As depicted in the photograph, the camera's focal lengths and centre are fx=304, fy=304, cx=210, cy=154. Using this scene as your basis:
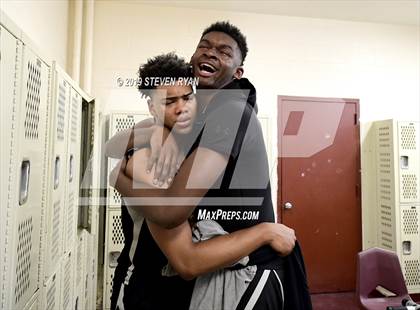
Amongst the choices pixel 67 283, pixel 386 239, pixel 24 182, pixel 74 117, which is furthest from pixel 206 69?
pixel 386 239

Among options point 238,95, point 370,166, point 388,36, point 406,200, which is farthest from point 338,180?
point 238,95

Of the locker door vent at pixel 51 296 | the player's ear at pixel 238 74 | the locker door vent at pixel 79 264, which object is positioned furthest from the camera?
the locker door vent at pixel 79 264

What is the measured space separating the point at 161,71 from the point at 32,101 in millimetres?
391

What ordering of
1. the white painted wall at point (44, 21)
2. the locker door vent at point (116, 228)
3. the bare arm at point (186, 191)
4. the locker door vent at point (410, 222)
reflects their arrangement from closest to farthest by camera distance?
1. the bare arm at point (186, 191)
2. the white painted wall at point (44, 21)
3. the locker door vent at point (116, 228)
4. the locker door vent at point (410, 222)

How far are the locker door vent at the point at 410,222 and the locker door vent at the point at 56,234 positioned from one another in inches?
93.0

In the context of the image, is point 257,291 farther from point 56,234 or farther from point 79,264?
point 79,264

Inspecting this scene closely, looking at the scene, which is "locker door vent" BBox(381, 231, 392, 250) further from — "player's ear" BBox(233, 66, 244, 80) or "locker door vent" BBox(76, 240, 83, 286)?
"locker door vent" BBox(76, 240, 83, 286)

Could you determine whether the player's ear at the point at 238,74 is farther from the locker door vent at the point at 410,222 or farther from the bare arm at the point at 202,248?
the locker door vent at the point at 410,222

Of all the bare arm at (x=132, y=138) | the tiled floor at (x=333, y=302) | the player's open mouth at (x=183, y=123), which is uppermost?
the player's open mouth at (x=183, y=123)

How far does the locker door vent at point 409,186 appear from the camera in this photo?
7.59ft

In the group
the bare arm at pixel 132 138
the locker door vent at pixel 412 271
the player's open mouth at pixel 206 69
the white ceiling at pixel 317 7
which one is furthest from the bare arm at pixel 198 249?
the locker door vent at pixel 412 271

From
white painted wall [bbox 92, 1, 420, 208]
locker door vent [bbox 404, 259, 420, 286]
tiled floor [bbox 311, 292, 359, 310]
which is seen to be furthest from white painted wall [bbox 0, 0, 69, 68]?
locker door vent [bbox 404, 259, 420, 286]

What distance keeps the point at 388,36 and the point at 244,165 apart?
2.31 metres

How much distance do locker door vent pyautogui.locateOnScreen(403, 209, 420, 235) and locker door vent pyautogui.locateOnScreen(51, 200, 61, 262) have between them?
236 cm
